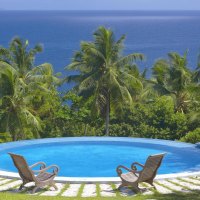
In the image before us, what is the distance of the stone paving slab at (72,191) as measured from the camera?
1094cm

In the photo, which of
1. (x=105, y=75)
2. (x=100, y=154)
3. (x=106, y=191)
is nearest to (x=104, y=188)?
(x=106, y=191)

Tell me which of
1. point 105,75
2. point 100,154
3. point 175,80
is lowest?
point 100,154

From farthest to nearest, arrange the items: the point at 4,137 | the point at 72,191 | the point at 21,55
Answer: the point at 21,55
the point at 4,137
the point at 72,191

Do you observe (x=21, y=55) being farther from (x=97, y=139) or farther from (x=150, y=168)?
(x=150, y=168)

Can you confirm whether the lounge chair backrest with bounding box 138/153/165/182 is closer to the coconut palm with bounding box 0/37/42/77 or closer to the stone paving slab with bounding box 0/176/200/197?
the stone paving slab with bounding box 0/176/200/197

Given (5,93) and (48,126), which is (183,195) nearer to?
(5,93)

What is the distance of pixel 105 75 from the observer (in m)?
24.1

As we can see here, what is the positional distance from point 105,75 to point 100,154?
5.45 metres

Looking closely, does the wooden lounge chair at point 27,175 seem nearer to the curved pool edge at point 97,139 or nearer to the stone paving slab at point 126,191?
the stone paving slab at point 126,191

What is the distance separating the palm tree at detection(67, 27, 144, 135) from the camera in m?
24.2

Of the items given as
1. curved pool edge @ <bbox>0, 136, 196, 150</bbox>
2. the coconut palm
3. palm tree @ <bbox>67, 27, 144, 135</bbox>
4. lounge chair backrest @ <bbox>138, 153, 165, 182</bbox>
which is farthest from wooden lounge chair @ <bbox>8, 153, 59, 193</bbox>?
the coconut palm

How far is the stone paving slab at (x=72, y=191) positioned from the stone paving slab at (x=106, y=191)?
0.61 meters

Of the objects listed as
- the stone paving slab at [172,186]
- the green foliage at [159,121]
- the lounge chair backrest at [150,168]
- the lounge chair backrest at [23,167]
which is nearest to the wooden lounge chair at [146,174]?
the lounge chair backrest at [150,168]

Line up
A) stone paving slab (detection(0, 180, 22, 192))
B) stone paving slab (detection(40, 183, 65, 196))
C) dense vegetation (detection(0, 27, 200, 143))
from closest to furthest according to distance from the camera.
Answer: stone paving slab (detection(40, 183, 65, 196)) < stone paving slab (detection(0, 180, 22, 192)) < dense vegetation (detection(0, 27, 200, 143))
